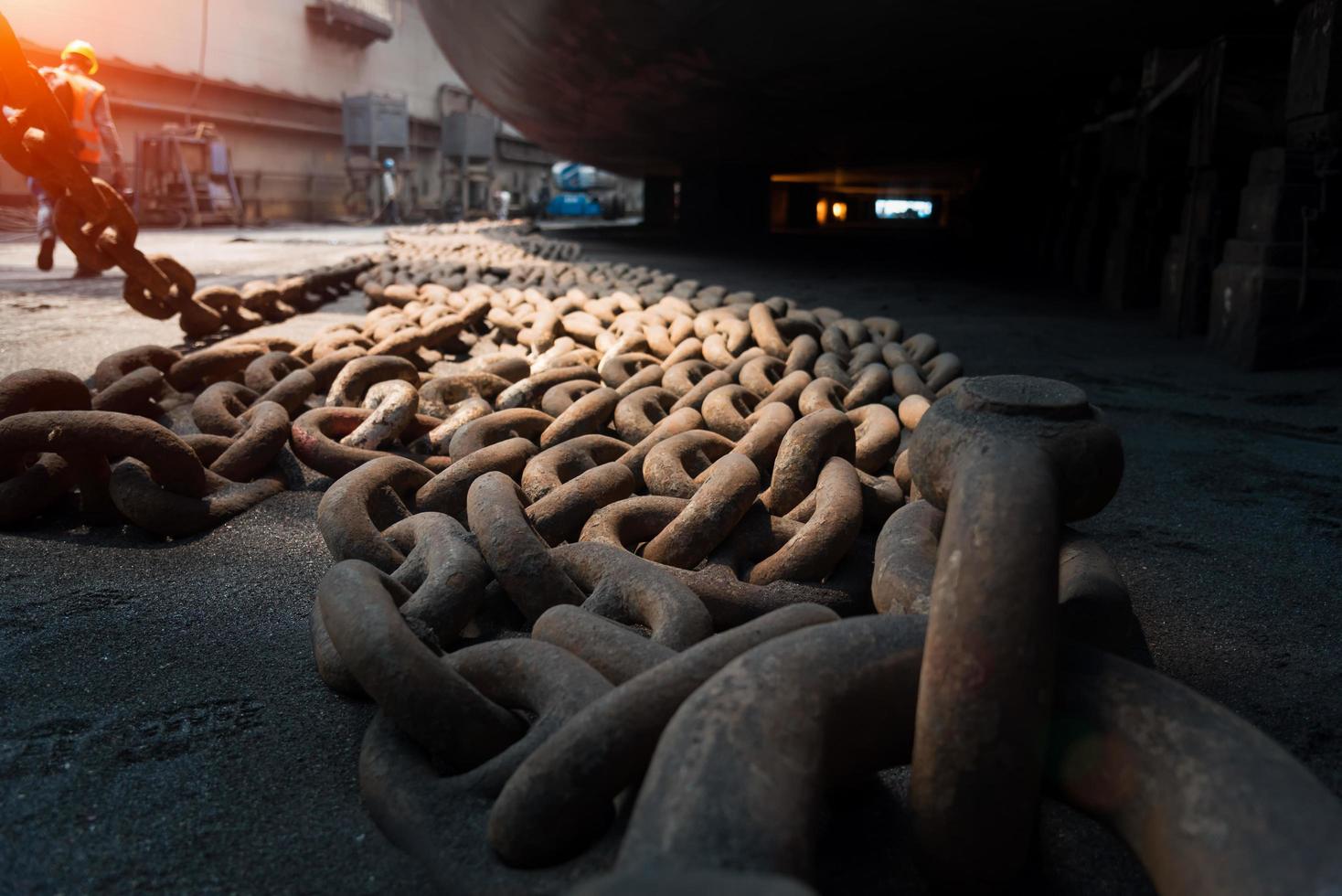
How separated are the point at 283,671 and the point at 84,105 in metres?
7.70

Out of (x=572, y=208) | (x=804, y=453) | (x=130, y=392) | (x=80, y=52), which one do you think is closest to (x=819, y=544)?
(x=804, y=453)

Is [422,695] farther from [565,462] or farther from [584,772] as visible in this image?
[565,462]

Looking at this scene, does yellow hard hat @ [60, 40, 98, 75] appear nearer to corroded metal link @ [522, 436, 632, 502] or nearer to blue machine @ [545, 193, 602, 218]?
corroded metal link @ [522, 436, 632, 502]

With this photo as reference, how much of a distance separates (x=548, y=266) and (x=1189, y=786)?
493 cm

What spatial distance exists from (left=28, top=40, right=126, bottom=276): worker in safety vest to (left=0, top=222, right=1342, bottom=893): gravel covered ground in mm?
5751

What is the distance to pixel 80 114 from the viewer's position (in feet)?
23.3

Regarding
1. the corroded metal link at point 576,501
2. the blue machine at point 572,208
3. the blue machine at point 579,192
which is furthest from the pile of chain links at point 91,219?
the blue machine at point 572,208

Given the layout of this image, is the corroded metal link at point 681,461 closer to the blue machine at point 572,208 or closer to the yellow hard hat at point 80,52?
the yellow hard hat at point 80,52

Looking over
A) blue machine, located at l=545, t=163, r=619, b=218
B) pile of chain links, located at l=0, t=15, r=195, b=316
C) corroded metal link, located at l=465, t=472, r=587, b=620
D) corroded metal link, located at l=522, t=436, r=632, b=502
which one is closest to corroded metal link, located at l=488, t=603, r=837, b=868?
corroded metal link, located at l=465, t=472, r=587, b=620

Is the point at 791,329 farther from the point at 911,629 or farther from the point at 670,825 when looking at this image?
the point at 670,825

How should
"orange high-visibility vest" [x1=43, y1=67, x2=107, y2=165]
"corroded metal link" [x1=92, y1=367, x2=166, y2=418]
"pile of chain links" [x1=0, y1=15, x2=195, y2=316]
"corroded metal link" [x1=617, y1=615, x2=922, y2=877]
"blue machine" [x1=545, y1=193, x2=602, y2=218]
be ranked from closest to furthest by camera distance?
"corroded metal link" [x1=617, y1=615, x2=922, y2=877] → "corroded metal link" [x1=92, y1=367, x2=166, y2=418] → "pile of chain links" [x1=0, y1=15, x2=195, y2=316] → "orange high-visibility vest" [x1=43, y1=67, x2=107, y2=165] → "blue machine" [x1=545, y1=193, x2=602, y2=218]

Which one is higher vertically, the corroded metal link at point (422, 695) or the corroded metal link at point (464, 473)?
the corroded metal link at point (464, 473)

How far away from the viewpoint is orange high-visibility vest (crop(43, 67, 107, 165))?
22.7 ft

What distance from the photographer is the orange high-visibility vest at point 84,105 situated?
692 cm
